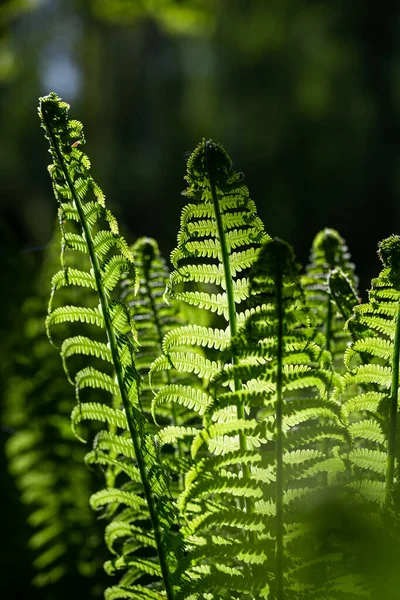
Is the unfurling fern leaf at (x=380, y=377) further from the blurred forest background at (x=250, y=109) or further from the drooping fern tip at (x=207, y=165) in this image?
Result: the blurred forest background at (x=250, y=109)

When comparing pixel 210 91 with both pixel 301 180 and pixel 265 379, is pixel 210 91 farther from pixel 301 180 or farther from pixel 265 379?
pixel 265 379

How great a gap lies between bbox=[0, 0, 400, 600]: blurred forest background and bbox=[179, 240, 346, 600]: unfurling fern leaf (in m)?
9.86

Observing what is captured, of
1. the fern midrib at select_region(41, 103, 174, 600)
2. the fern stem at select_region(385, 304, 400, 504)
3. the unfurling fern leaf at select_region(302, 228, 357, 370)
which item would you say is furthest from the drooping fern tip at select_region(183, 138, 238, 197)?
the unfurling fern leaf at select_region(302, 228, 357, 370)

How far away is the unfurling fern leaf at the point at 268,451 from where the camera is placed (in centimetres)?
58

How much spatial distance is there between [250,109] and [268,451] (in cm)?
1503

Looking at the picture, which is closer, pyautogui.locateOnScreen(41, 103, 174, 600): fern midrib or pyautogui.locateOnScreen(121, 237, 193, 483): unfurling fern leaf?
pyautogui.locateOnScreen(41, 103, 174, 600): fern midrib

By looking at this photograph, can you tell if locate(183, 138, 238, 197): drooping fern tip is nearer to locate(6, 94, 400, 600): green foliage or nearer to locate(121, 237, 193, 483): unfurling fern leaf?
locate(6, 94, 400, 600): green foliage

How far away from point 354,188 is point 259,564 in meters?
13.3

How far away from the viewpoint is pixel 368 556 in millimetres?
599

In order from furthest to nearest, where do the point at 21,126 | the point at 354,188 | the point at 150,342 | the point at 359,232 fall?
the point at 21,126 → the point at 354,188 → the point at 359,232 → the point at 150,342

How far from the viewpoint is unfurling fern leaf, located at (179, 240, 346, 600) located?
58cm

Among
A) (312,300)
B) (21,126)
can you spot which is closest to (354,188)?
(21,126)

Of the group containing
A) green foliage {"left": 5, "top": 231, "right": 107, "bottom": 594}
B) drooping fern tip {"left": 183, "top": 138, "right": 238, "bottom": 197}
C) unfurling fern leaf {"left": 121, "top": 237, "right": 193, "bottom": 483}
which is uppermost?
drooping fern tip {"left": 183, "top": 138, "right": 238, "bottom": 197}

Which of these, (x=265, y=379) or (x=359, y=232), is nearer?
(x=265, y=379)
